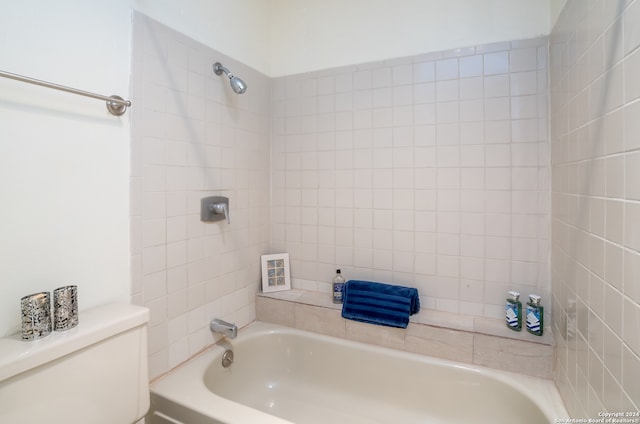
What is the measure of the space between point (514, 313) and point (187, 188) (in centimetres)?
167

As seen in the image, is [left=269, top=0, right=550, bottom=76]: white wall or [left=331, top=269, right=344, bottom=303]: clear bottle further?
[left=331, top=269, right=344, bottom=303]: clear bottle

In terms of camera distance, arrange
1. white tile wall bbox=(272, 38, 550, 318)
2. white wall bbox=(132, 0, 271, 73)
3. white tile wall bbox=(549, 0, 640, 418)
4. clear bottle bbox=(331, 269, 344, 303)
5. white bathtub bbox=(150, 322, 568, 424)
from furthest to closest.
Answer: clear bottle bbox=(331, 269, 344, 303) → white tile wall bbox=(272, 38, 550, 318) → white wall bbox=(132, 0, 271, 73) → white bathtub bbox=(150, 322, 568, 424) → white tile wall bbox=(549, 0, 640, 418)

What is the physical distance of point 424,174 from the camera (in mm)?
1677

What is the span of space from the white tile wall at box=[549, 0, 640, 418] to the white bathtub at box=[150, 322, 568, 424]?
10.1 inches

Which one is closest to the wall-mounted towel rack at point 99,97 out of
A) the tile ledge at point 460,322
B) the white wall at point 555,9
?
the tile ledge at point 460,322

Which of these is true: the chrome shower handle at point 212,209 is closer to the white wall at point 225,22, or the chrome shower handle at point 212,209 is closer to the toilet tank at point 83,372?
the toilet tank at point 83,372

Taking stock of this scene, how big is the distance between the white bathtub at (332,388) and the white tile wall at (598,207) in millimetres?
258

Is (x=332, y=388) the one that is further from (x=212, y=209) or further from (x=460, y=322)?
(x=212, y=209)

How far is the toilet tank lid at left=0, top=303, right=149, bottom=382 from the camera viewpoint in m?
0.76

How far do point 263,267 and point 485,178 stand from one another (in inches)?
54.7

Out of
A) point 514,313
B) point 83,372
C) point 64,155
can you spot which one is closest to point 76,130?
point 64,155

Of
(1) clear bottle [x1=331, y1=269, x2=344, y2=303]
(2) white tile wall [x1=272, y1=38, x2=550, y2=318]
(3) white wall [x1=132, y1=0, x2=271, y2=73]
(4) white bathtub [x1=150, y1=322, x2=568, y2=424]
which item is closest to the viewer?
(4) white bathtub [x1=150, y1=322, x2=568, y2=424]

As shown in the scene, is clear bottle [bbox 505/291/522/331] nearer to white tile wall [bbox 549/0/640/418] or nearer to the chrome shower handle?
white tile wall [bbox 549/0/640/418]

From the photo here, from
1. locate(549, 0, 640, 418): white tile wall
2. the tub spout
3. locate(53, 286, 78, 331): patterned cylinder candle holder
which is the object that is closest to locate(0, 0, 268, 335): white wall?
locate(53, 286, 78, 331): patterned cylinder candle holder
